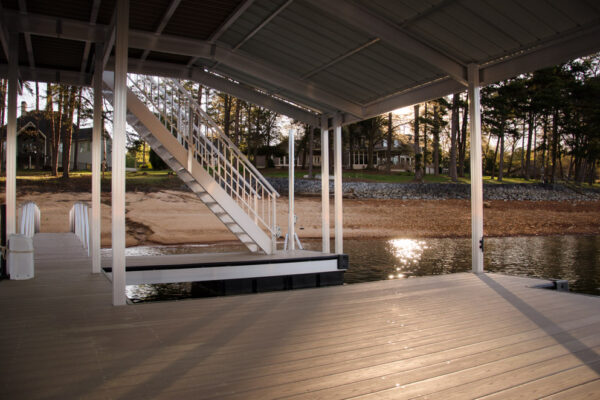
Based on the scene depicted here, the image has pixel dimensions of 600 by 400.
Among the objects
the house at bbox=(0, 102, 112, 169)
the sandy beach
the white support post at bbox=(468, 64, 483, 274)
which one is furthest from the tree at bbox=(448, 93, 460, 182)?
the white support post at bbox=(468, 64, 483, 274)

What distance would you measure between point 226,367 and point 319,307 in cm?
186

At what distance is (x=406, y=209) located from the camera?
82.5ft

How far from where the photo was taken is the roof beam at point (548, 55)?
5098 mm

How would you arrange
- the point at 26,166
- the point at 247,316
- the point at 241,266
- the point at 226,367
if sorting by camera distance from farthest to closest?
the point at 26,166 → the point at 241,266 → the point at 247,316 → the point at 226,367

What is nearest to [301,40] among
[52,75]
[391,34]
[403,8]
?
[391,34]

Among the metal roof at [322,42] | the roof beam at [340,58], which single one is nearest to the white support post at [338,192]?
the metal roof at [322,42]

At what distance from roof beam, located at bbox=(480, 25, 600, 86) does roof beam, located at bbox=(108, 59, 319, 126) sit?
11.0 ft

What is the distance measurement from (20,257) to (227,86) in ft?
13.2

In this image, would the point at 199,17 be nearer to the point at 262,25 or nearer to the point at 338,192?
the point at 262,25

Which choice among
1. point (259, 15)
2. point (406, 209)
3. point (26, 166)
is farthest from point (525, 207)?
point (26, 166)

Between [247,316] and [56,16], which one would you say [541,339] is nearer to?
[247,316]

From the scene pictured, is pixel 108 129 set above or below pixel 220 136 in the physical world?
above

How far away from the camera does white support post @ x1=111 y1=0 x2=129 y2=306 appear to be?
4.56m

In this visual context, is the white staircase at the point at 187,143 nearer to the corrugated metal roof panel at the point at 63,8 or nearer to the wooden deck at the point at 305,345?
the corrugated metal roof panel at the point at 63,8
